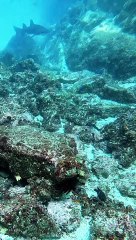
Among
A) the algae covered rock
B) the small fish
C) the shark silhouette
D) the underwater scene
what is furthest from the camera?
the shark silhouette

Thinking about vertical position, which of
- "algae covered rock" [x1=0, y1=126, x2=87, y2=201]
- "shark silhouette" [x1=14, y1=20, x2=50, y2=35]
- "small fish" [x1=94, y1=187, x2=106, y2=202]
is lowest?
"small fish" [x1=94, y1=187, x2=106, y2=202]

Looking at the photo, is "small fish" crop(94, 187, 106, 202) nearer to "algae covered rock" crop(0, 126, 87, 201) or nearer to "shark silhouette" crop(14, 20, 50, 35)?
"algae covered rock" crop(0, 126, 87, 201)

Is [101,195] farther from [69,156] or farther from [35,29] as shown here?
[35,29]

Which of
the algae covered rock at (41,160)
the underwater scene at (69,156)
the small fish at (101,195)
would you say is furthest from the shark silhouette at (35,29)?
the small fish at (101,195)

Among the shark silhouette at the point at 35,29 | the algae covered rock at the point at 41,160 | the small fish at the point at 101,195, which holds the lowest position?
the small fish at the point at 101,195

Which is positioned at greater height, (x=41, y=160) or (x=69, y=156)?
(x=69, y=156)

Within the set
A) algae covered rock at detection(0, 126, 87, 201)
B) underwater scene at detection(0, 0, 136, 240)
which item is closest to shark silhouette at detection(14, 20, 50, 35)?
underwater scene at detection(0, 0, 136, 240)

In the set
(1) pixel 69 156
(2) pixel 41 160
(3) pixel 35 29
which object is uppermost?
(3) pixel 35 29

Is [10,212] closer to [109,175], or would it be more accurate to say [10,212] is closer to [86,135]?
[109,175]

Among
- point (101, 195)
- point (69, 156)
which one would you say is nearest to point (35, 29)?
point (101, 195)

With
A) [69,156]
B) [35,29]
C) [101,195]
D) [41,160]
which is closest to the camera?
[41,160]

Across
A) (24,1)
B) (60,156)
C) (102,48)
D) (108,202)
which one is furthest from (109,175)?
(24,1)

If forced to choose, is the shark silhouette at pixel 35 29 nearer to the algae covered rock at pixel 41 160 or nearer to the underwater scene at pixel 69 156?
the underwater scene at pixel 69 156

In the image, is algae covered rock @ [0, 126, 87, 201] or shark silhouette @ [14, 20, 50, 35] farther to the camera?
shark silhouette @ [14, 20, 50, 35]
